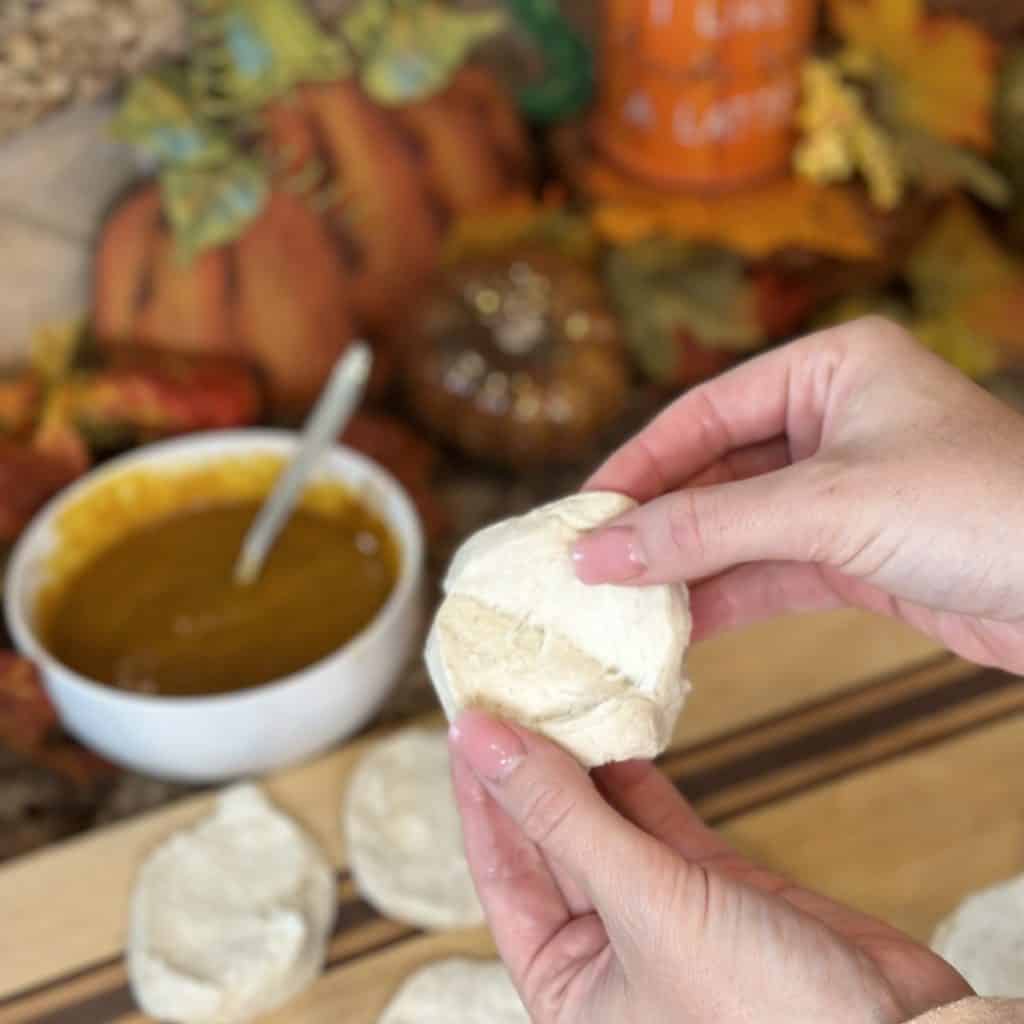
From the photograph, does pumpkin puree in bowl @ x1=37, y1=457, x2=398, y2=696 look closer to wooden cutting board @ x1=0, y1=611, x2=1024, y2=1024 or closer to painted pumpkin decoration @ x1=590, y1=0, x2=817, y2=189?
wooden cutting board @ x1=0, y1=611, x2=1024, y2=1024

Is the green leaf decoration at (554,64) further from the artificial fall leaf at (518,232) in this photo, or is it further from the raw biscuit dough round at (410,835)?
the raw biscuit dough round at (410,835)

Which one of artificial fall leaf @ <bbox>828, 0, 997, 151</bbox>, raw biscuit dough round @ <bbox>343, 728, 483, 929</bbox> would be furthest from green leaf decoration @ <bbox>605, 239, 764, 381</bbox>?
raw biscuit dough round @ <bbox>343, 728, 483, 929</bbox>

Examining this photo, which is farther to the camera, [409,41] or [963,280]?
[963,280]

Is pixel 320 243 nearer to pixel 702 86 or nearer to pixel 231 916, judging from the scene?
pixel 702 86

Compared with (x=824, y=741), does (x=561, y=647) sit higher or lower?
higher

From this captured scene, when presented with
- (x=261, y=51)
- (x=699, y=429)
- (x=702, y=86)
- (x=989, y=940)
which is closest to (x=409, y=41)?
(x=261, y=51)

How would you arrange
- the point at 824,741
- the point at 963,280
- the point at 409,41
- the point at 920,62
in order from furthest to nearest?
the point at 963,280
the point at 920,62
the point at 409,41
the point at 824,741

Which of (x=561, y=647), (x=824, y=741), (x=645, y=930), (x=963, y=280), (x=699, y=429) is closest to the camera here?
(x=645, y=930)

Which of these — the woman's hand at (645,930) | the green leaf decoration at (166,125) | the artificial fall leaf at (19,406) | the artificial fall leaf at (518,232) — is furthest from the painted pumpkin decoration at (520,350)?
the woman's hand at (645,930)
